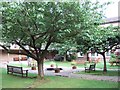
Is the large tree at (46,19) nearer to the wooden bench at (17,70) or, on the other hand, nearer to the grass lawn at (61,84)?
the grass lawn at (61,84)

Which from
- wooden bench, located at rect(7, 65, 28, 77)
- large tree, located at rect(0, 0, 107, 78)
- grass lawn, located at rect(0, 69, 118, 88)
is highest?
large tree, located at rect(0, 0, 107, 78)

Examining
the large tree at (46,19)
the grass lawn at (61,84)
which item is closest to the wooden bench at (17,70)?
the grass lawn at (61,84)

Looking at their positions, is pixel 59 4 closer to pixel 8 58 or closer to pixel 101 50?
pixel 101 50

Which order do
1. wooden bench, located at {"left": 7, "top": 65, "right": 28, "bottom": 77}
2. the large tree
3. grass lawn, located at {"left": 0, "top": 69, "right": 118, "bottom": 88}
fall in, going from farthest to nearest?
1. wooden bench, located at {"left": 7, "top": 65, "right": 28, "bottom": 77}
2. grass lawn, located at {"left": 0, "top": 69, "right": 118, "bottom": 88}
3. the large tree

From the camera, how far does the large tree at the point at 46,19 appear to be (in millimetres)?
10266

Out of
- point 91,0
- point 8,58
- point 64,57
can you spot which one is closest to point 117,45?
point 91,0

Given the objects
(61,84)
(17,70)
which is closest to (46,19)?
(61,84)

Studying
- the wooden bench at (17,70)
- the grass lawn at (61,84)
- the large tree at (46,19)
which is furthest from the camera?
the wooden bench at (17,70)

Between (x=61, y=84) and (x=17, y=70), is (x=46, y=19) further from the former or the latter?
(x=17, y=70)

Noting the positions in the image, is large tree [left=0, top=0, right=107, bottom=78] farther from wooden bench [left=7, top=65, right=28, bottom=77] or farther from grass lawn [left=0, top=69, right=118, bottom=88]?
wooden bench [left=7, top=65, right=28, bottom=77]

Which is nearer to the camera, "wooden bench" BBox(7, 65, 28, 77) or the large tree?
the large tree

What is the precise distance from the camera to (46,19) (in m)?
11.2

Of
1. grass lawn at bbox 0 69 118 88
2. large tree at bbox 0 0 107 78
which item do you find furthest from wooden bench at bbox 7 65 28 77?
large tree at bbox 0 0 107 78

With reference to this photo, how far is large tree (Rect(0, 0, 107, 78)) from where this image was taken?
404 inches
